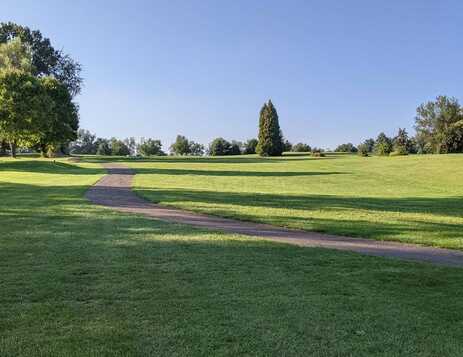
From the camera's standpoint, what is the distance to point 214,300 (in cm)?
495

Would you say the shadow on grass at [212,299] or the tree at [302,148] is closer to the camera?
the shadow on grass at [212,299]

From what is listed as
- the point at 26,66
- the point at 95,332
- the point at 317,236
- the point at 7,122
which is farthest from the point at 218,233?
the point at 26,66

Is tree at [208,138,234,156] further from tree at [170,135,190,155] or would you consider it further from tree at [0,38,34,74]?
tree at [0,38,34,74]

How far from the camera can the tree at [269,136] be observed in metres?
75.8

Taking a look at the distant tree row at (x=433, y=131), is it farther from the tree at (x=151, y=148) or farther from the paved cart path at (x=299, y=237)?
the paved cart path at (x=299, y=237)

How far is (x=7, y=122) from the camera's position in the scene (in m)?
34.4

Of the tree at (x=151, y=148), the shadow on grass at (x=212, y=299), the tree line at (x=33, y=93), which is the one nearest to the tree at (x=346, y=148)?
the tree at (x=151, y=148)

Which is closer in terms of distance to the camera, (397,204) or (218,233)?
(218,233)

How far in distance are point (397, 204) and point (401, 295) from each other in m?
10.4

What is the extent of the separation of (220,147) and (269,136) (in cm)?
1854

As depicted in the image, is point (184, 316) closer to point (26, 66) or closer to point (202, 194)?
point (202, 194)

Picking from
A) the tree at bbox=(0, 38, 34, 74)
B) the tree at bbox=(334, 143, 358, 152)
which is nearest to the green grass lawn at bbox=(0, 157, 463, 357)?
the tree at bbox=(0, 38, 34, 74)

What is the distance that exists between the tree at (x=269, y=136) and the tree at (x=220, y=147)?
611 inches

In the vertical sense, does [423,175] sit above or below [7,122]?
below
